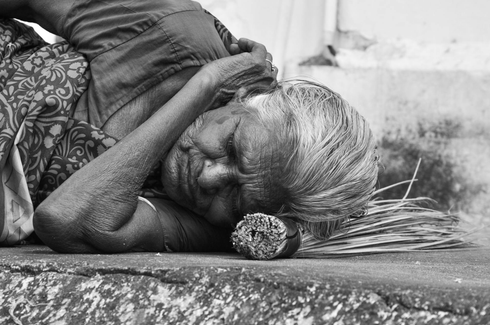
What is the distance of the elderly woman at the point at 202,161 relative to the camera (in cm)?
246

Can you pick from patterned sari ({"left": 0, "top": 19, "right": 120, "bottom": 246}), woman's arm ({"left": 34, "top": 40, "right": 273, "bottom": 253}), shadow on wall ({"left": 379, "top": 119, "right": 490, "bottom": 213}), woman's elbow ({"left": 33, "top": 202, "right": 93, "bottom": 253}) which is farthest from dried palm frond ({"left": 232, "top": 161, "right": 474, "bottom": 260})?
shadow on wall ({"left": 379, "top": 119, "right": 490, "bottom": 213})

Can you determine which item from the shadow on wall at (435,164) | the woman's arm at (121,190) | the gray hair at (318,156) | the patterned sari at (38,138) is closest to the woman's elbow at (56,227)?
the woman's arm at (121,190)

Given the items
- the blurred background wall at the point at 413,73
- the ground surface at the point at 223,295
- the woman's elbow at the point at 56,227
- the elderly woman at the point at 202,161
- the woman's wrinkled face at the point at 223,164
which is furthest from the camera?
the blurred background wall at the point at 413,73

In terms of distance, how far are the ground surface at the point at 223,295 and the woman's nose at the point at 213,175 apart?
63 centimetres

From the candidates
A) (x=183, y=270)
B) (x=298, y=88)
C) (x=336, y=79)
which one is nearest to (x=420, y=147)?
(x=336, y=79)

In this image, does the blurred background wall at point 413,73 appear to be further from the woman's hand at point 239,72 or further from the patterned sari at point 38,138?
the patterned sari at point 38,138

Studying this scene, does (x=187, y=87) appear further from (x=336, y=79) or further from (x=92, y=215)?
(x=336, y=79)

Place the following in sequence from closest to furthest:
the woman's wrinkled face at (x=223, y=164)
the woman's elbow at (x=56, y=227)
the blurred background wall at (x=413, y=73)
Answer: the woman's elbow at (x=56, y=227)
the woman's wrinkled face at (x=223, y=164)
the blurred background wall at (x=413, y=73)

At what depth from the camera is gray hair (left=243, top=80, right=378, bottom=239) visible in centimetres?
258

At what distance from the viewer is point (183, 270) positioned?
177 centimetres

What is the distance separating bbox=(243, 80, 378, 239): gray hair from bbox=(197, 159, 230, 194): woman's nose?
163mm

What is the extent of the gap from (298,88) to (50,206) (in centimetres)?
100

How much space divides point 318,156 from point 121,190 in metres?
0.65

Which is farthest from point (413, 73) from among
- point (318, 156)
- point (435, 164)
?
point (318, 156)
